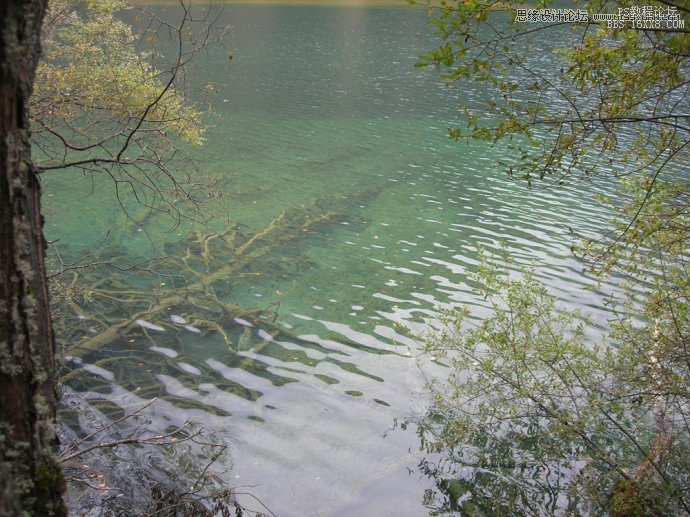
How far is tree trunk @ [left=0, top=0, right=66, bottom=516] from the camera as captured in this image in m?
2.52

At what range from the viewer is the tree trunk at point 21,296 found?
2.52m

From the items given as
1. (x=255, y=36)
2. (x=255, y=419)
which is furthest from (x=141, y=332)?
(x=255, y=36)

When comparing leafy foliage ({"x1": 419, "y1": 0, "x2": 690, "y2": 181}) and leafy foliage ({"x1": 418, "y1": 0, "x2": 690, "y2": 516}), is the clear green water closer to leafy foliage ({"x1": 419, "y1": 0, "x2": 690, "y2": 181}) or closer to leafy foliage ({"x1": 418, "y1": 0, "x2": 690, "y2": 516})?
leafy foliage ({"x1": 418, "y1": 0, "x2": 690, "y2": 516})

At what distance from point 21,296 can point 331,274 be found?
11486mm

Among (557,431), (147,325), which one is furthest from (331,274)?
(557,431)

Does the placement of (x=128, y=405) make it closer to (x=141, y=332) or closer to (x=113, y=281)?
(x=141, y=332)

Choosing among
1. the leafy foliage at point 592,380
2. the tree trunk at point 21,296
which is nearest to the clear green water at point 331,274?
the leafy foliage at point 592,380

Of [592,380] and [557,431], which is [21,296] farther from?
[592,380]

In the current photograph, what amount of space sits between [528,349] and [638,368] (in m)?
1.54

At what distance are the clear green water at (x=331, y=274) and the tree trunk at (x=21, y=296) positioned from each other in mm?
5135

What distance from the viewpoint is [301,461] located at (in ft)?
27.0

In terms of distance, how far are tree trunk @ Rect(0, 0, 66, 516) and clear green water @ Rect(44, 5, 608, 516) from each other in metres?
5.13

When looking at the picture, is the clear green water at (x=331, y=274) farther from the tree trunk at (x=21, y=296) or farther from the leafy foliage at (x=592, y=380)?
the tree trunk at (x=21, y=296)

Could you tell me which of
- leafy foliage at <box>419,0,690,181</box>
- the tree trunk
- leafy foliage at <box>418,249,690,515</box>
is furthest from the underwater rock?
the tree trunk
